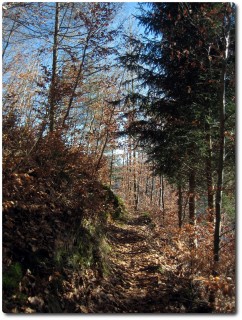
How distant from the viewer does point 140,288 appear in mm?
4227

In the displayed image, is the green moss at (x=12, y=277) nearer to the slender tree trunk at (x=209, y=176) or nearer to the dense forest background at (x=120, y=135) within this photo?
the dense forest background at (x=120, y=135)

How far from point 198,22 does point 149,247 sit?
5.12 m

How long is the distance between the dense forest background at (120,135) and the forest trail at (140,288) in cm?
3

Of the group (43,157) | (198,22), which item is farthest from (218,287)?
(198,22)

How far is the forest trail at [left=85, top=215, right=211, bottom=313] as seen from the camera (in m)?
3.28

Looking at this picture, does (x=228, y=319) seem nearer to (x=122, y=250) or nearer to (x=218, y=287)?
(x=218, y=287)

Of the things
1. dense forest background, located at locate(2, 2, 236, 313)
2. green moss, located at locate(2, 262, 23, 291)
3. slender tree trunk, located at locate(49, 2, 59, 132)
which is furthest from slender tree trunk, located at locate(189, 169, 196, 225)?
green moss, located at locate(2, 262, 23, 291)

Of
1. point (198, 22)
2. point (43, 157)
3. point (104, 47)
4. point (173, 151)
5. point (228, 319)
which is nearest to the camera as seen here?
point (228, 319)

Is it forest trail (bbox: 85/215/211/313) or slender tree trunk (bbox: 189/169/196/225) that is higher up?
slender tree trunk (bbox: 189/169/196/225)

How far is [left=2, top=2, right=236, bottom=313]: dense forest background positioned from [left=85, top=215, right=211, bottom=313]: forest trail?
0.08 feet

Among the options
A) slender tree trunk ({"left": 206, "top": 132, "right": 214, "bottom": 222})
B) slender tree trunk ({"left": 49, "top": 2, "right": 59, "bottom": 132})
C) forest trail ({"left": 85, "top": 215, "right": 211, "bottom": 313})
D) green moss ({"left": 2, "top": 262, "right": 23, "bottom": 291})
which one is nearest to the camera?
green moss ({"left": 2, "top": 262, "right": 23, "bottom": 291})

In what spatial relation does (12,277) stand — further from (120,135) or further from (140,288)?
(120,135)

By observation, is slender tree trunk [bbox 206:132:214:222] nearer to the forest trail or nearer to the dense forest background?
the dense forest background

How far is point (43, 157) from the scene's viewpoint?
475cm
